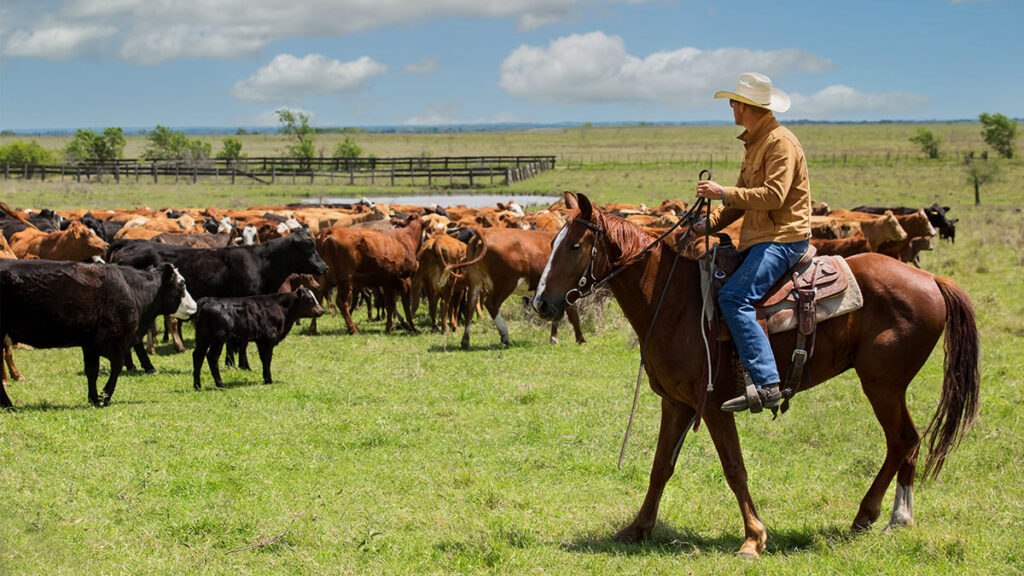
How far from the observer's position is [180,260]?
1386 centimetres

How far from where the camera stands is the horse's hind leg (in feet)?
18.8

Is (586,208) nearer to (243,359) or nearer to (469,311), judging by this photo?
(243,359)

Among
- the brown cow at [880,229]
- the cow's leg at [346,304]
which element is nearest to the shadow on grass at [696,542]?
the cow's leg at [346,304]

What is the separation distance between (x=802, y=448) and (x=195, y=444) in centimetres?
570

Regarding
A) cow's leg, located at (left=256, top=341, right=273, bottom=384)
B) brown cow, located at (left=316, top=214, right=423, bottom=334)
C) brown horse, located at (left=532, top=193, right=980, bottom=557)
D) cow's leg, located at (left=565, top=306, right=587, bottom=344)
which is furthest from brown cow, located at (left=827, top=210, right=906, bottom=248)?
brown horse, located at (left=532, top=193, right=980, bottom=557)

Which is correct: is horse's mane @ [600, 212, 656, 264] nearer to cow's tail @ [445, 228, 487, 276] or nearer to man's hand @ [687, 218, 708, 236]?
A: man's hand @ [687, 218, 708, 236]

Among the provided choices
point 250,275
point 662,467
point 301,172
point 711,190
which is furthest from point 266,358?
point 301,172

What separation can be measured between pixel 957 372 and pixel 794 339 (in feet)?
3.83

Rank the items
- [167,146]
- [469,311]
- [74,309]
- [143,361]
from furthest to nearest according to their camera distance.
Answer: [167,146]
[469,311]
[143,361]
[74,309]

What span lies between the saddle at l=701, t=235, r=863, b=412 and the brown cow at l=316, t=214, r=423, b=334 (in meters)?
10.9

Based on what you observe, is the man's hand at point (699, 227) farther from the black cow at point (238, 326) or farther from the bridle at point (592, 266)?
the black cow at point (238, 326)

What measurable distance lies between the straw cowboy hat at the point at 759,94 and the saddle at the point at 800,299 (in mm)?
916

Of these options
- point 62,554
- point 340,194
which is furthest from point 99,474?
point 340,194

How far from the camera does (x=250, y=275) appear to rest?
46.0 ft
